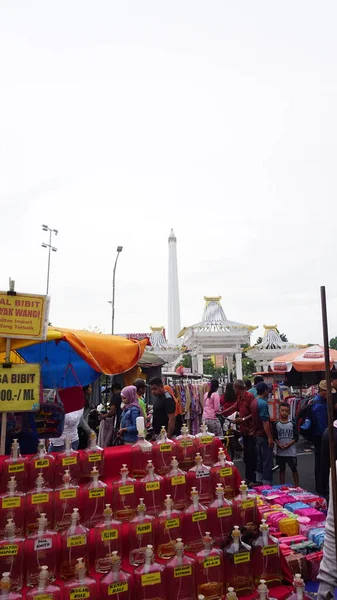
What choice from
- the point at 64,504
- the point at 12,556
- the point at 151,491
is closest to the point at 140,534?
the point at 151,491

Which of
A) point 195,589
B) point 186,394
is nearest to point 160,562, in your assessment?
point 195,589

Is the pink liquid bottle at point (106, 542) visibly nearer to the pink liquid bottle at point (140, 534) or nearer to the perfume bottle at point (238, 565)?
the pink liquid bottle at point (140, 534)

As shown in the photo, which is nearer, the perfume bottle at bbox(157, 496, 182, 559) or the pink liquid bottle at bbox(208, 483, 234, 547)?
the perfume bottle at bbox(157, 496, 182, 559)

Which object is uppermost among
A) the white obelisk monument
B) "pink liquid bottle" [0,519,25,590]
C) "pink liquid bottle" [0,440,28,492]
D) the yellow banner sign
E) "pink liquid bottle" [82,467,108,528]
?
the white obelisk monument

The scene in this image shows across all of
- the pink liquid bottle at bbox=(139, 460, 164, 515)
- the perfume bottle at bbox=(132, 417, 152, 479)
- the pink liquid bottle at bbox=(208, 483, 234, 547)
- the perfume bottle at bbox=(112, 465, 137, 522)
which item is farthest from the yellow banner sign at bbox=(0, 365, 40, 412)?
the pink liquid bottle at bbox=(208, 483, 234, 547)

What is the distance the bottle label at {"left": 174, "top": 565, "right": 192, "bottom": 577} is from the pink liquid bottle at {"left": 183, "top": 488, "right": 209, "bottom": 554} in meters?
0.30

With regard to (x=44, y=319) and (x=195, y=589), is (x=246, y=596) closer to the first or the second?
(x=195, y=589)

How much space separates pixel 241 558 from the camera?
8.67 ft

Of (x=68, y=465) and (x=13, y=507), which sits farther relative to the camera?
(x=68, y=465)

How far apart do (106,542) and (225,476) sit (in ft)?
3.41

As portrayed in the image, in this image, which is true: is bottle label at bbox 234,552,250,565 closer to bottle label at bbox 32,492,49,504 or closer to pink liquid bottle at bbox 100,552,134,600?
pink liquid bottle at bbox 100,552,134,600

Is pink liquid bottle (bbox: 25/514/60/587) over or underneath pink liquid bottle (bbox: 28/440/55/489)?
underneath

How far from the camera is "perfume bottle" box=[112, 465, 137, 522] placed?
9.43 ft

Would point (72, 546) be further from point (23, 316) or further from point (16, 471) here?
point (23, 316)
